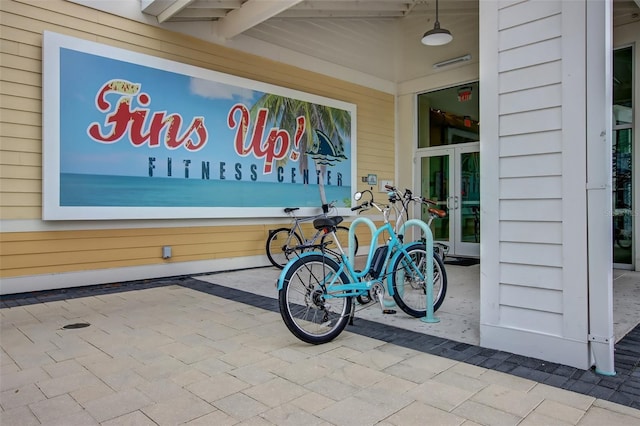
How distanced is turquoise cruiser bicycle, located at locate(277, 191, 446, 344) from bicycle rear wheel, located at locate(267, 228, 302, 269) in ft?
9.19

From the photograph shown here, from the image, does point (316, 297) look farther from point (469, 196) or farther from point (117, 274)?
point (469, 196)

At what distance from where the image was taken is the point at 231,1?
17.0 ft

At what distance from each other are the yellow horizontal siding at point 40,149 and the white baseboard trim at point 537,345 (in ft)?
12.6

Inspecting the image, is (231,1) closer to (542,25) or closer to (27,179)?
(27,179)

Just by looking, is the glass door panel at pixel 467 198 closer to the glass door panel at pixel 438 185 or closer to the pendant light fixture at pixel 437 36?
the glass door panel at pixel 438 185

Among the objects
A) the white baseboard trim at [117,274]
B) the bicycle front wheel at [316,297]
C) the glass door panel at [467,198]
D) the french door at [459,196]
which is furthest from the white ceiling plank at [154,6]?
the glass door panel at [467,198]

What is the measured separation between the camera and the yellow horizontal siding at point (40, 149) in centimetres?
411

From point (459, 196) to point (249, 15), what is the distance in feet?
15.3

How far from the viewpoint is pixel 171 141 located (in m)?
5.16

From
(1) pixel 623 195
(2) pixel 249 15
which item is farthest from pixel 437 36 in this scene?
(1) pixel 623 195

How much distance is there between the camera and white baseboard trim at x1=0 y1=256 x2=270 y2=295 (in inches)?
166

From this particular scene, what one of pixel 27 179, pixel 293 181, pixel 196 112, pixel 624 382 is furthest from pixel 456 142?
pixel 27 179

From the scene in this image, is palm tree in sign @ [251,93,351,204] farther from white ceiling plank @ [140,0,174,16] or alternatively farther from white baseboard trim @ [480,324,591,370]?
white baseboard trim @ [480,324,591,370]

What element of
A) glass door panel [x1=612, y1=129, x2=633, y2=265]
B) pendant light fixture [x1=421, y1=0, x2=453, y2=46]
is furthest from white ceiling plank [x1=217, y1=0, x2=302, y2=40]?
glass door panel [x1=612, y1=129, x2=633, y2=265]
